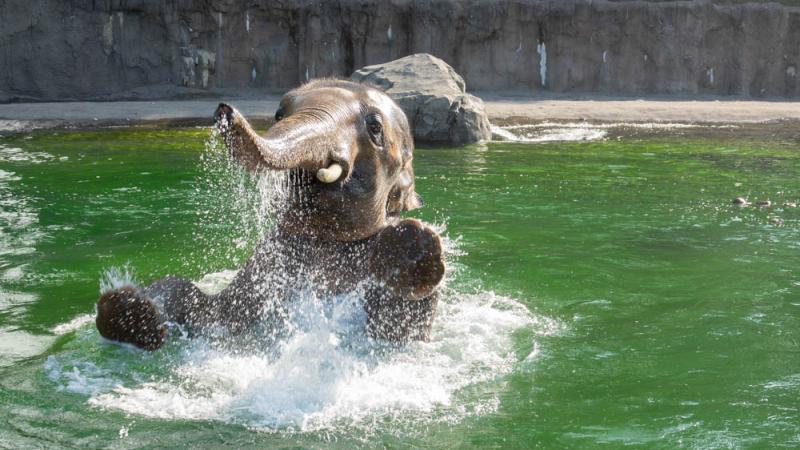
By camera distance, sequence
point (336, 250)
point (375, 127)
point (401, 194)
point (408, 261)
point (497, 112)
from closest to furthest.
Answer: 1. point (408, 261)
2. point (375, 127)
3. point (336, 250)
4. point (401, 194)
5. point (497, 112)

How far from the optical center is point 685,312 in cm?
601

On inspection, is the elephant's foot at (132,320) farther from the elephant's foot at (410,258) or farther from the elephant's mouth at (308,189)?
the elephant's foot at (410,258)

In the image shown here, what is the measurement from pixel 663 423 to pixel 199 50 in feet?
59.1

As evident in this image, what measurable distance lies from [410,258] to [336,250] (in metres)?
0.61

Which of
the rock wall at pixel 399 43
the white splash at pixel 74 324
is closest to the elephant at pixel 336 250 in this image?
the white splash at pixel 74 324

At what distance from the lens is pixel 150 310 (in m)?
5.03

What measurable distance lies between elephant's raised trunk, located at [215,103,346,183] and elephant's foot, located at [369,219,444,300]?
508mm

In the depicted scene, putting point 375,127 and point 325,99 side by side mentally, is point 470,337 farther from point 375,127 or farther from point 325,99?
point 325,99

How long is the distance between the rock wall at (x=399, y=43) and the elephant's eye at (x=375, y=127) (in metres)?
16.2

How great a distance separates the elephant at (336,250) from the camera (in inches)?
173

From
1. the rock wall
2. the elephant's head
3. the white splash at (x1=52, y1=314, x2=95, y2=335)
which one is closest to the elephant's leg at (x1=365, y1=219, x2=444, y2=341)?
the elephant's head

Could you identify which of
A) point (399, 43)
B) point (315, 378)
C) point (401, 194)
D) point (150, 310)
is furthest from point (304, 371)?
point (399, 43)

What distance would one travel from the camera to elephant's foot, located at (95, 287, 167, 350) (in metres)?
4.93

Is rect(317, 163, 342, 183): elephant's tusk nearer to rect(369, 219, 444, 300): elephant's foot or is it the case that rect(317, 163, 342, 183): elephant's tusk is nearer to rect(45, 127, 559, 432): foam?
rect(45, 127, 559, 432): foam
